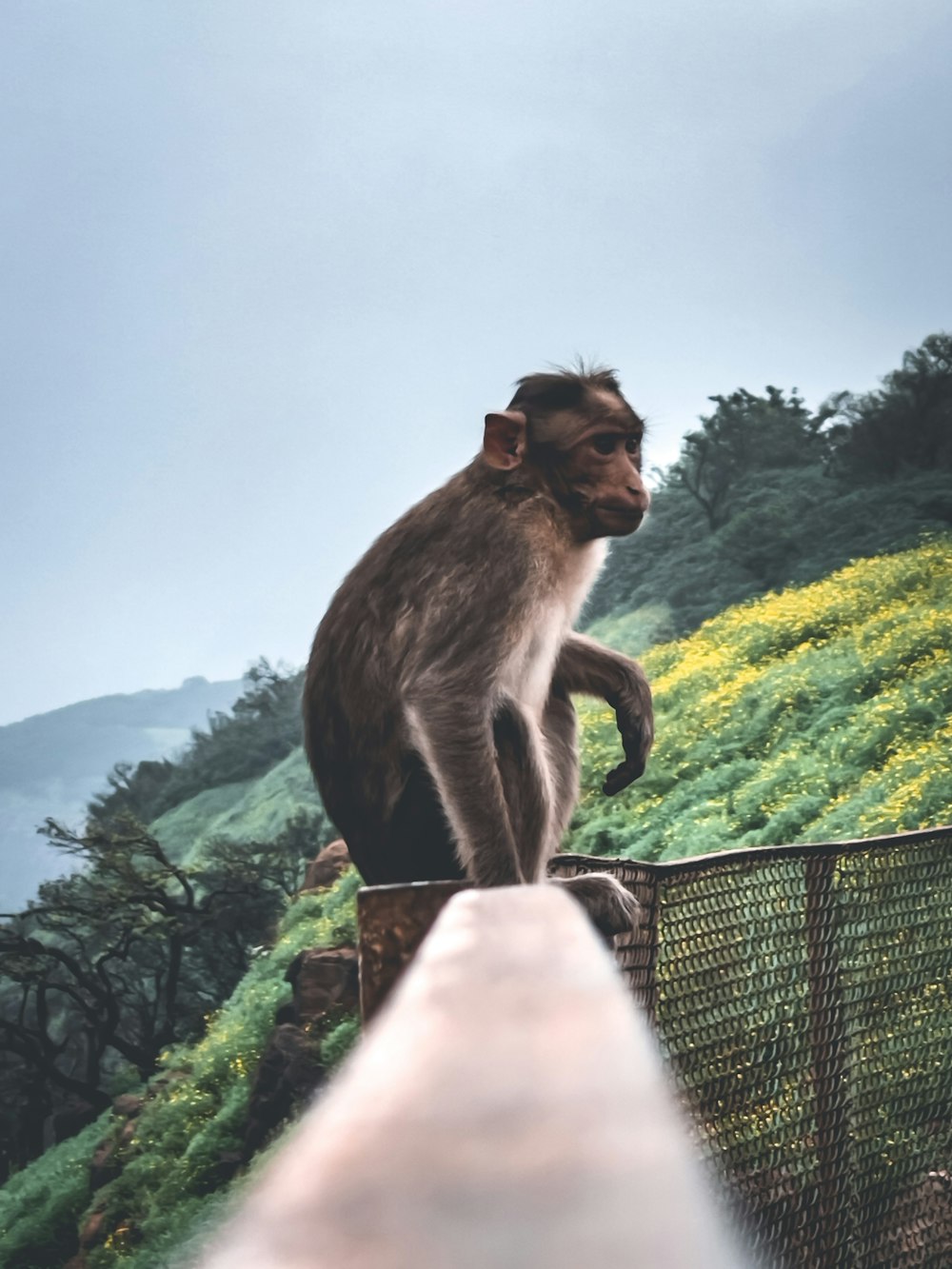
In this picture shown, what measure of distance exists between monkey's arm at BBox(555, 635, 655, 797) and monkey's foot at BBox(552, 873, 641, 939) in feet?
3.04

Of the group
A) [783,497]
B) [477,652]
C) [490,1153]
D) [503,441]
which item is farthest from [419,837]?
[783,497]

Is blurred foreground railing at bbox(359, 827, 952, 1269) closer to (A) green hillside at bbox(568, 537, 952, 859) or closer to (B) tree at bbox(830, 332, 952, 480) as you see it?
(A) green hillside at bbox(568, 537, 952, 859)

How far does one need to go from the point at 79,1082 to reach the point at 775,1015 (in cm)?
1559

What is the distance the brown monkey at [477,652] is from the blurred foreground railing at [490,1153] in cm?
226

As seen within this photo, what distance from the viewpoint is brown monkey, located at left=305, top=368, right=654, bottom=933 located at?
2.77 meters

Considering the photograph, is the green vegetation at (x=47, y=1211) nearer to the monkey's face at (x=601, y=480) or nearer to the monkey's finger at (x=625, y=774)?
the monkey's finger at (x=625, y=774)

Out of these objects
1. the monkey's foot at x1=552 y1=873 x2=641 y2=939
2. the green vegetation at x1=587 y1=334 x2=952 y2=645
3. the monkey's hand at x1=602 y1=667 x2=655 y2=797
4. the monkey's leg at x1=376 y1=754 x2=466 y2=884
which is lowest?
the monkey's foot at x1=552 y1=873 x2=641 y2=939

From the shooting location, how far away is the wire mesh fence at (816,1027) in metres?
2.59

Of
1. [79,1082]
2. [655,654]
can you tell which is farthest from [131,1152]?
[655,654]

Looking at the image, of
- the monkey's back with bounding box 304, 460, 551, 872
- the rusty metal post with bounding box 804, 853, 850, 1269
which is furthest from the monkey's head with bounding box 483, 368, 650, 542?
the rusty metal post with bounding box 804, 853, 850, 1269

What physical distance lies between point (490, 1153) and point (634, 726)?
10.4 feet

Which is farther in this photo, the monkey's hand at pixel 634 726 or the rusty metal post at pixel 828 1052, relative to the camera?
the monkey's hand at pixel 634 726

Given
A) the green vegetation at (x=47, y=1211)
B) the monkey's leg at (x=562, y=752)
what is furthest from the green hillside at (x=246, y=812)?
the monkey's leg at (x=562, y=752)

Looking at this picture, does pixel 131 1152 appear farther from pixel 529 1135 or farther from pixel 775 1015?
pixel 529 1135
